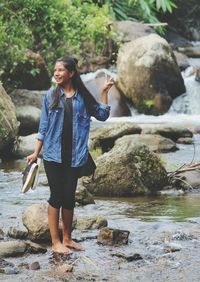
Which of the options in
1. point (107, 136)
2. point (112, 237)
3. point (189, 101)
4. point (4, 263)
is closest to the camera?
point (4, 263)

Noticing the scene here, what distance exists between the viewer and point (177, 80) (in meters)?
18.8

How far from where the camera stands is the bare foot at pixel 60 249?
550 centimetres

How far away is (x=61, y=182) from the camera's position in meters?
5.57

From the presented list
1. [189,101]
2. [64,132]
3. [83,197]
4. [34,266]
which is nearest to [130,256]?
[34,266]

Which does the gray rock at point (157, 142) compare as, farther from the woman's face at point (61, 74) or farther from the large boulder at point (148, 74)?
the woman's face at point (61, 74)

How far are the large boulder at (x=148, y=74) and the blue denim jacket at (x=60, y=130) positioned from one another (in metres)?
12.8

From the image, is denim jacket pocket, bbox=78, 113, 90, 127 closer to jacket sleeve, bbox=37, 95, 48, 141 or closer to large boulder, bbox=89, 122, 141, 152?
jacket sleeve, bbox=37, 95, 48, 141

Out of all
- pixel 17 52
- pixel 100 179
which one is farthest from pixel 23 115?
pixel 100 179

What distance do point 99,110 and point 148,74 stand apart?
12813mm

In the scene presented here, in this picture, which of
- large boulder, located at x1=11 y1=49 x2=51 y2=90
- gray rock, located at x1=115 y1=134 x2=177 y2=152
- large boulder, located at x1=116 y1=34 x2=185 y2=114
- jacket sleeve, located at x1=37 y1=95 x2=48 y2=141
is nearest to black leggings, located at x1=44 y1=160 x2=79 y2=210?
jacket sleeve, located at x1=37 y1=95 x2=48 y2=141

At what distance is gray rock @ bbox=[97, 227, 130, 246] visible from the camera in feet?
19.2

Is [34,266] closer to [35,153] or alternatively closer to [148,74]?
[35,153]

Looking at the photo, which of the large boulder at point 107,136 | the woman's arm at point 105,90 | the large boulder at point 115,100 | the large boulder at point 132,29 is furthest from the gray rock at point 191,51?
the woman's arm at point 105,90

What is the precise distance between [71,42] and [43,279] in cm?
955
